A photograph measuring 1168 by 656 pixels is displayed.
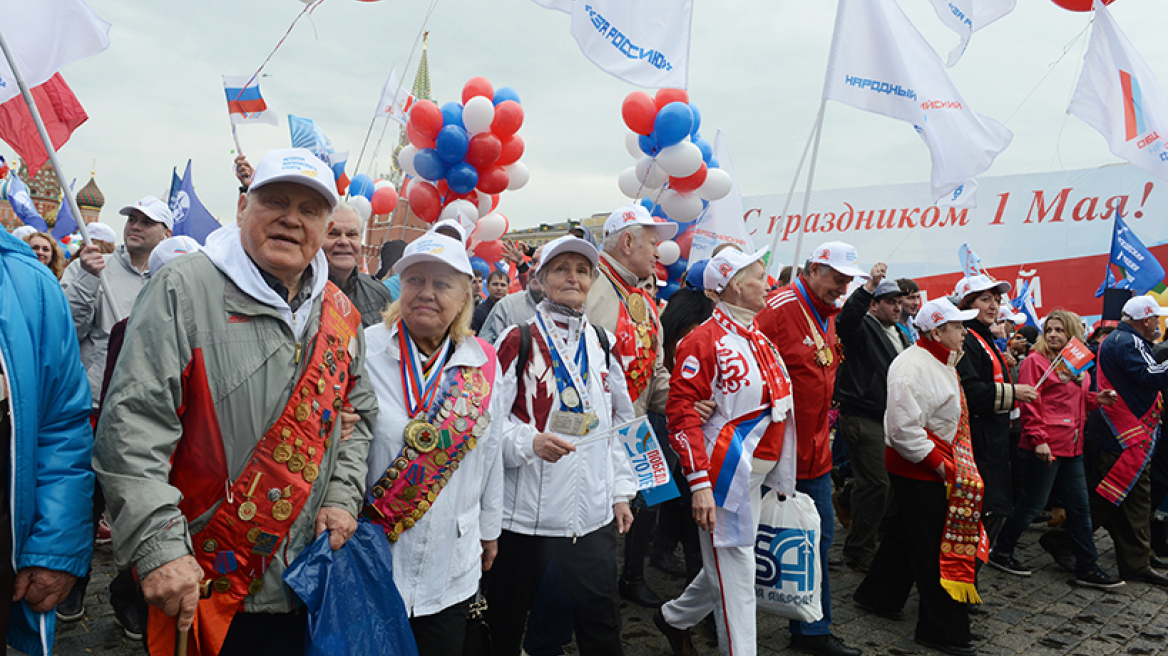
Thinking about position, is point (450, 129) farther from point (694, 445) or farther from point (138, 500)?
point (138, 500)

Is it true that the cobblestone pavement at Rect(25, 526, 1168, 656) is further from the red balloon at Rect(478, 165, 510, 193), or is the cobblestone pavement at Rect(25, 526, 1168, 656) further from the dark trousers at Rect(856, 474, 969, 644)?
the red balloon at Rect(478, 165, 510, 193)

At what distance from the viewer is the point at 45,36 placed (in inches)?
119

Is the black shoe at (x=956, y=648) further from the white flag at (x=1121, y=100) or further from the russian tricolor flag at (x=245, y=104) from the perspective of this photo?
the russian tricolor flag at (x=245, y=104)

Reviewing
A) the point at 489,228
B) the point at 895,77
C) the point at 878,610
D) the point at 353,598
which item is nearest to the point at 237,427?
the point at 353,598

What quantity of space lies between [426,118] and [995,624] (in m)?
6.65

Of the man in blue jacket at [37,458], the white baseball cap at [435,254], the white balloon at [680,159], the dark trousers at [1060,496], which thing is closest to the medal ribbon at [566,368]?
the white baseball cap at [435,254]

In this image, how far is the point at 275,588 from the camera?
2012 mm

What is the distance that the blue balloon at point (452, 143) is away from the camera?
764cm

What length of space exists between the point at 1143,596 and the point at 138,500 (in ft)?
22.1

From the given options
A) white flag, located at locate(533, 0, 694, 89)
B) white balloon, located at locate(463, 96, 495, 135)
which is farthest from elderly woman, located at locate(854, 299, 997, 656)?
white balloon, located at locate(463, 96, 495, 135)

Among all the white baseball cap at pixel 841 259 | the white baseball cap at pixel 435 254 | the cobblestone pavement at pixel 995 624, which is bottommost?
the cobblestone pavement at pixel 995 624

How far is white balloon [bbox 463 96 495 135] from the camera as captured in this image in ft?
25.2

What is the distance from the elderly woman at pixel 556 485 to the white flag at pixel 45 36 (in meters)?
2.19

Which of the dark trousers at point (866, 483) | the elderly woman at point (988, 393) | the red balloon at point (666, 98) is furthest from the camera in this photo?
the red balloon at point (666, 98)
